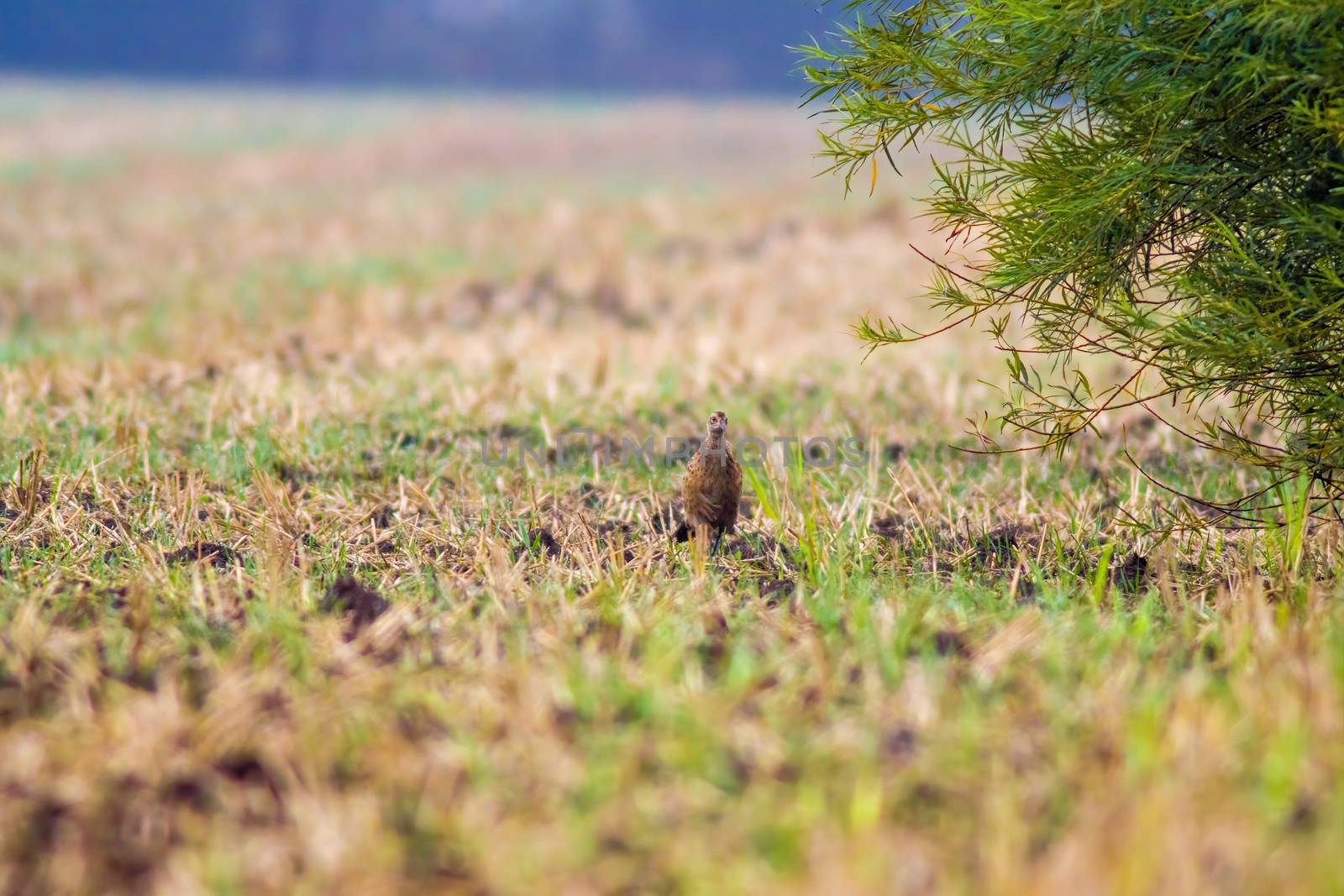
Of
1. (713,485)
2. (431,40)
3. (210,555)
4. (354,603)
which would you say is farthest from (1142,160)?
(431,40)

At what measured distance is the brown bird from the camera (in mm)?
4273

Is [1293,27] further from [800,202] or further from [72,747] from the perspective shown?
[800,202]

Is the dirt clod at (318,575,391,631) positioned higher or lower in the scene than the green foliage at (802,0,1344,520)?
lower

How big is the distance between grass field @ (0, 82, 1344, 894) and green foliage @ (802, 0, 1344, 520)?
0.69 m

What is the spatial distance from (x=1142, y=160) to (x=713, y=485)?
1.80 meters

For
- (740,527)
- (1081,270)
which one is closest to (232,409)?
(740,527)

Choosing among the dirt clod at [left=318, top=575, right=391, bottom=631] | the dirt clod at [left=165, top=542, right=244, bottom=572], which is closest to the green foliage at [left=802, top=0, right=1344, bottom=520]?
the dirt clod at [left=318, top=575, right=391, bottom=631]

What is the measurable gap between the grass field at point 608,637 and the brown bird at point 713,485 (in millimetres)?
198

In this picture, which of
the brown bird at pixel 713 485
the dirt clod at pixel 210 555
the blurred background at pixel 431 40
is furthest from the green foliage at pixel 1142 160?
the blurred background at pixel 431 40

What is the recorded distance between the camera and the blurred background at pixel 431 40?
60062 mm

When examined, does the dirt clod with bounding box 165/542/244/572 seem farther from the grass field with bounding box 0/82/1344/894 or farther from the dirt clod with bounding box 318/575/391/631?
the dirt clod with bounding box 318/575/391/631

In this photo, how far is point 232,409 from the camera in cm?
614

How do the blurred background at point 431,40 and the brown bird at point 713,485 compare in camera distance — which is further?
the blurred background at point 431,40

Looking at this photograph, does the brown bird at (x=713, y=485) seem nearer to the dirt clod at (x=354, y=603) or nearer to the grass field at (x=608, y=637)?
the grass field at (x=608, y=637)
